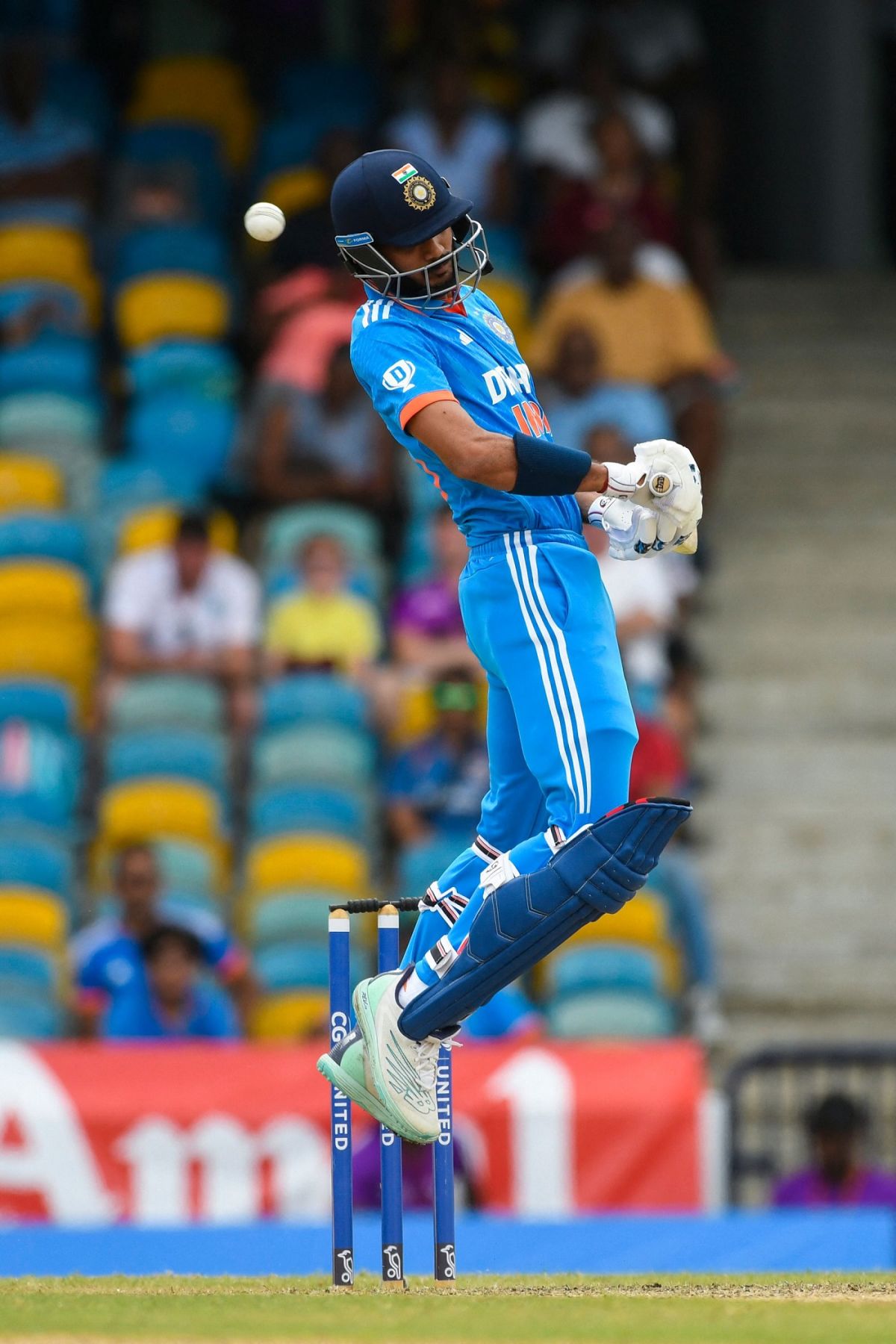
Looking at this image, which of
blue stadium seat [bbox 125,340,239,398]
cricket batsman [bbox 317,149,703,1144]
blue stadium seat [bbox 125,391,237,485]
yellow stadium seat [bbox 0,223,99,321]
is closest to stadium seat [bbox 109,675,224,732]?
blue stadium seat [bbox 125,391,237,485]

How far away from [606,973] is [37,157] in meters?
5.96

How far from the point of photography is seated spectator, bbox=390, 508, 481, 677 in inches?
439

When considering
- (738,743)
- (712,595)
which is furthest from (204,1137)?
(712,595)

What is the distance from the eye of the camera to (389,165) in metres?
5.91

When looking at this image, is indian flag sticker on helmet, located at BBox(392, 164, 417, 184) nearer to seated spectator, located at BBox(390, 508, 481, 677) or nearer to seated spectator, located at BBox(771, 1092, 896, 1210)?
seated spectator, located at BBox(771, 1092, 896, 1210)

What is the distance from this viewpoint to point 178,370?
1259 centimetres

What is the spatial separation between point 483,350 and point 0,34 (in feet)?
29.5

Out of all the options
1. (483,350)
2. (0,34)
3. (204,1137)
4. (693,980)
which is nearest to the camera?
(483,350)

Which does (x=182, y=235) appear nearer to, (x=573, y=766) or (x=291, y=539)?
(x=291, y=539)

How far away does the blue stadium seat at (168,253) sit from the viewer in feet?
43.0

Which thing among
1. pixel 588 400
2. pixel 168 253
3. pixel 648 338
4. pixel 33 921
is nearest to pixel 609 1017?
pixel 33 921

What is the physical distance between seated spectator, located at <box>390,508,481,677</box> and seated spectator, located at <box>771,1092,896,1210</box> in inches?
113

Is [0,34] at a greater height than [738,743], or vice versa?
[0,34]

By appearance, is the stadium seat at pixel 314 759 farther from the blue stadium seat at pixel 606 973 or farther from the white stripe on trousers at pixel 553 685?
the white stripe on trousers at pixel 553 685
